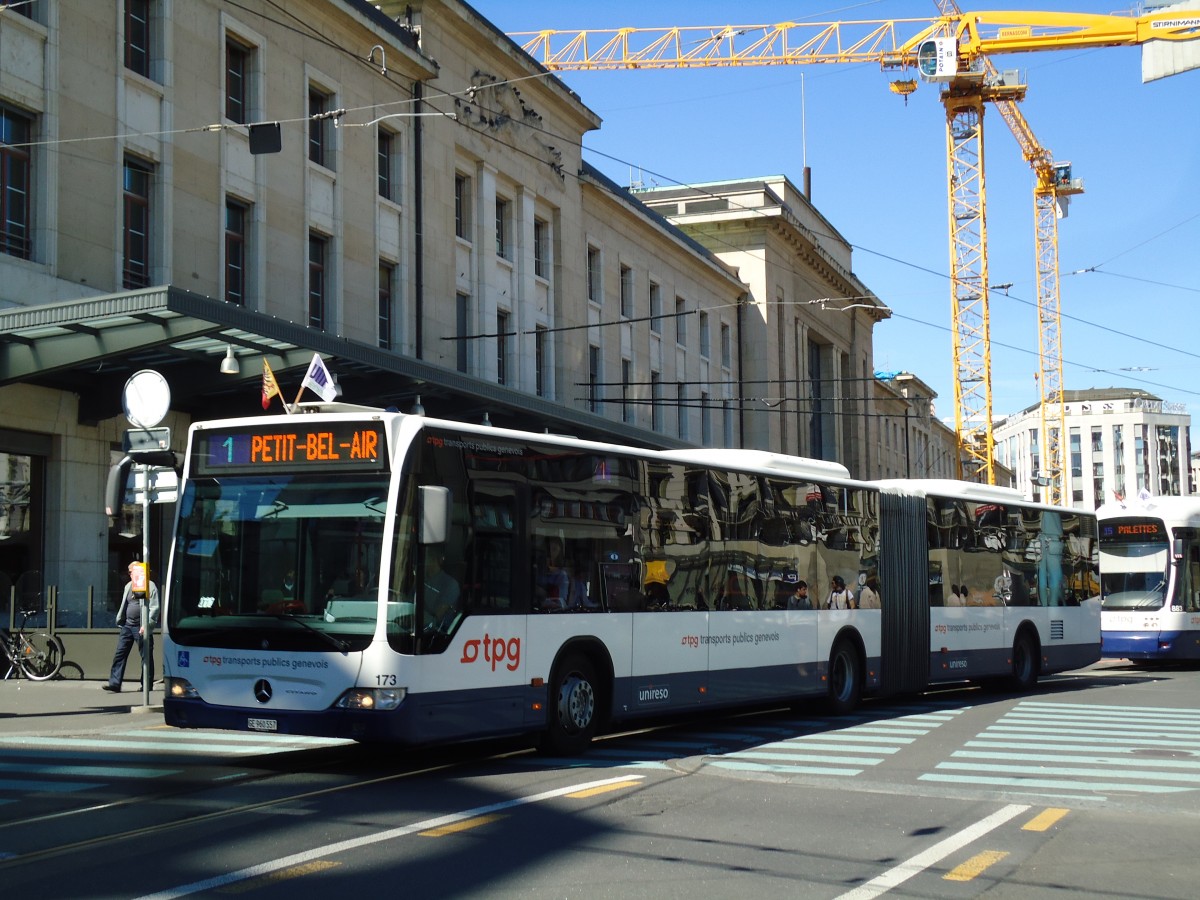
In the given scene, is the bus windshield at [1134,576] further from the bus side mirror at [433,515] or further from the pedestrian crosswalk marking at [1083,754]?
the bus side mirror at [433,515]

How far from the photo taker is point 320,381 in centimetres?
1764

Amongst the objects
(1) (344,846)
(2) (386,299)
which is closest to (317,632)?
(1) (344,846)

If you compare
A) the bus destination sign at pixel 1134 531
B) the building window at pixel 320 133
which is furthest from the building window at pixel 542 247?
the bus destination sign at pixel 1134 531

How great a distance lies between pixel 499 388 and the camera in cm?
2728

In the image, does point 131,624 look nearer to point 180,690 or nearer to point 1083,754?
point 180,690

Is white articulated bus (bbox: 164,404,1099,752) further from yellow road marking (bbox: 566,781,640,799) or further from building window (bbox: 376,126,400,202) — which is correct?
building window (bbox: 376,126,400,202)

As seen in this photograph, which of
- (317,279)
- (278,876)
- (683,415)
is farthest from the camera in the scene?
(683,415)

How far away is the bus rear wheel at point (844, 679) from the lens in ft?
58.2

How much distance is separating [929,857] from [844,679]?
9.90 metres

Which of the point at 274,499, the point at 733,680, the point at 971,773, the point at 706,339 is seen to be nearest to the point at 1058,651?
the point at 733,680

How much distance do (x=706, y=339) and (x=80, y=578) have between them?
33499 mm

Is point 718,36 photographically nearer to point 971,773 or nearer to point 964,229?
point 964,229

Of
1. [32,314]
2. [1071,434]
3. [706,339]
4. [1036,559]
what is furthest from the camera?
[1071,434]

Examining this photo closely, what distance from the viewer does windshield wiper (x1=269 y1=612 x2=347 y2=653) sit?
1106 centimetres
